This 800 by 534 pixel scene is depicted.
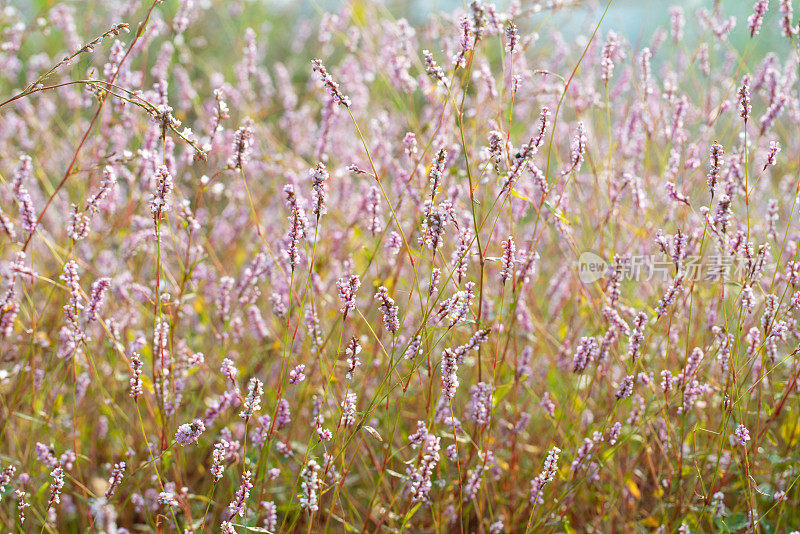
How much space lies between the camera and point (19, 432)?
1.98m

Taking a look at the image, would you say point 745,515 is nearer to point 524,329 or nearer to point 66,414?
point 524,329

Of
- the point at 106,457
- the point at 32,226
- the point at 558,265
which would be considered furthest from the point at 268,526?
the point at 558,265

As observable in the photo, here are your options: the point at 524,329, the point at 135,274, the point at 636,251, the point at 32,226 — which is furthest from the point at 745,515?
the point at 135,274

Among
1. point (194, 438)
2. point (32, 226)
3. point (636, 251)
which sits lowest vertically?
point (194, 438)

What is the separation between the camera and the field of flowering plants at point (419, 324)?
4.27 feet

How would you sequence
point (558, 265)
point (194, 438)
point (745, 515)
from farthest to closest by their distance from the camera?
point (558, 265)
point (745, 515)
point (194, 438)

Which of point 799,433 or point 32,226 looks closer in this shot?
point 32,226

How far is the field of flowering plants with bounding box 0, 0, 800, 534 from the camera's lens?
1.30 metres

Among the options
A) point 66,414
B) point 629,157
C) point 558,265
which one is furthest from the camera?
point 558,265

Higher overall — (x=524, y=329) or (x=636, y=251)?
(x=636, y=251)

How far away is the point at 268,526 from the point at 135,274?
42.2 inches

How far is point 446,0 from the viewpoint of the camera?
259 inches

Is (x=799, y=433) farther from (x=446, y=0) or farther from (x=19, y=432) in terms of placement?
(x=446, y=0)

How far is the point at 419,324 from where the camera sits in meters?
1.96
